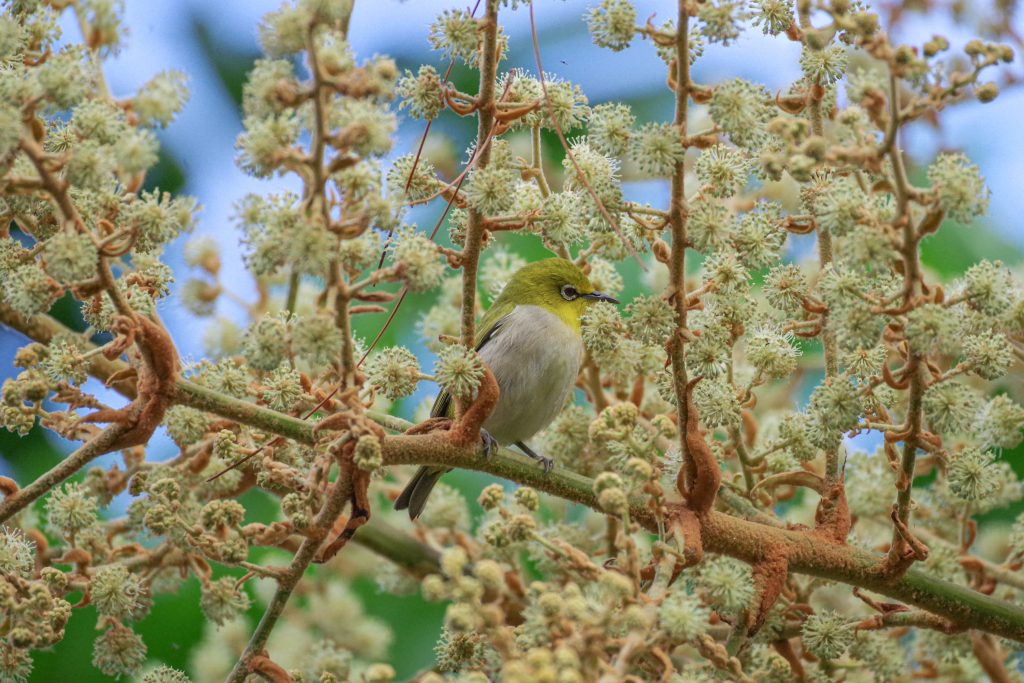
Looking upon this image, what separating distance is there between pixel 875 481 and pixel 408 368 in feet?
5.22

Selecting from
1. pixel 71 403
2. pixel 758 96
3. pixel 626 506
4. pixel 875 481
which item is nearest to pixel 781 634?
pixel 875 481

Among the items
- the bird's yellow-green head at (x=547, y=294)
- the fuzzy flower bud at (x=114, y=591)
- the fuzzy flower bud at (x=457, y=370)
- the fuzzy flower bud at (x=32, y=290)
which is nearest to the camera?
the fuzzy flower bud at (x=32, y=290)

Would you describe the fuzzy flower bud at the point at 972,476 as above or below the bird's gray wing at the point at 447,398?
below

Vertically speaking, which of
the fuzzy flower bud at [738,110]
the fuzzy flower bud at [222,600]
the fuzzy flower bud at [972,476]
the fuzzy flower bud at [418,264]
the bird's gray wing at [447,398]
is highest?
the bird's gray wing at [447,398]

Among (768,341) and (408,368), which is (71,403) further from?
(768,341)

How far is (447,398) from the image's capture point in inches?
161

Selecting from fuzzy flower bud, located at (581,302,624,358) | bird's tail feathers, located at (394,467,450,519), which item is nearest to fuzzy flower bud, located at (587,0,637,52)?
fuzzy flower bud, located at (581,302,624,358)

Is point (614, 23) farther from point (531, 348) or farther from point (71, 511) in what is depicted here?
point (531, 348)

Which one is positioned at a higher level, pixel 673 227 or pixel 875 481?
pixel 875 481

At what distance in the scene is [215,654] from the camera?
3.95m

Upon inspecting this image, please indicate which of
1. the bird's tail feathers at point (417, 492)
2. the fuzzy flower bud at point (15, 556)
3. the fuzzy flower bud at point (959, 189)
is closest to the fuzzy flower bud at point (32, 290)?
the fuzzy flower bud at point (15, 556)

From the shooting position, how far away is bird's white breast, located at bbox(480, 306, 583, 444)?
446cm

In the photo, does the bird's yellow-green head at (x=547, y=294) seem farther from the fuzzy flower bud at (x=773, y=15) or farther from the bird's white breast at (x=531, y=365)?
the fuzzy flower bud at (x=773, y=15)

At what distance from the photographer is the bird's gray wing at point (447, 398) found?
4.07m
